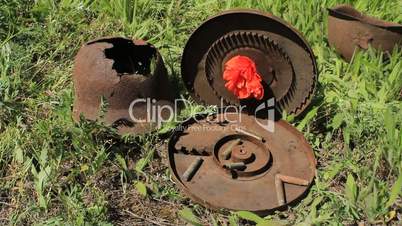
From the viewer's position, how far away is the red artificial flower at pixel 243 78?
3109mm

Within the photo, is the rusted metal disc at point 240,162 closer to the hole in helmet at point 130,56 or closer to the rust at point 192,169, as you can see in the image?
the rust at point 192,169

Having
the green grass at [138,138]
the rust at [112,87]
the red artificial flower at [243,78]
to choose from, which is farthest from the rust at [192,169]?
the red artificial flower at [243,78]

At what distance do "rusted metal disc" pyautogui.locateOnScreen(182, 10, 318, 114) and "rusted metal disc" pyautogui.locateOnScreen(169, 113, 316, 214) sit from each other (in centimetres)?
16

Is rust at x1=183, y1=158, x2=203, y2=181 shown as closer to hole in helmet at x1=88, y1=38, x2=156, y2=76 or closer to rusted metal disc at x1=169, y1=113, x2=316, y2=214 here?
rusted metal disc at x1=169, y1=113, x2=316, y2=214

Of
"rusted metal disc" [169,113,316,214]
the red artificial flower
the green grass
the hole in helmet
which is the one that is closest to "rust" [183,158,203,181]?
"rusted metal disc" [169,113,316,214]

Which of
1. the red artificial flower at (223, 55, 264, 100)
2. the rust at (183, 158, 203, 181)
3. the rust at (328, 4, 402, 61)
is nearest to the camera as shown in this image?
the rust at (183, 158, 203, 181)

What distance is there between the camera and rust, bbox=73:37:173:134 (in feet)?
10.3

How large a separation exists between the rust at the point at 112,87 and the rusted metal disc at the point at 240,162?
246 mm

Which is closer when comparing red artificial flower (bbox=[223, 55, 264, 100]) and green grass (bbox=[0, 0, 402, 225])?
green grass (bbox=[0, 0, 402, 225])

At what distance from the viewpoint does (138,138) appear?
3188 millimetres

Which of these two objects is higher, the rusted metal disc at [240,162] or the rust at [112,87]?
the rust at [112,87]

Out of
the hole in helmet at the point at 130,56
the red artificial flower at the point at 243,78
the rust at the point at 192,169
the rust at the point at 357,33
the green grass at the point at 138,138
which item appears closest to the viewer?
the green grass at the point at 138,138

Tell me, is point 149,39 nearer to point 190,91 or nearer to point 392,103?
point 190,91

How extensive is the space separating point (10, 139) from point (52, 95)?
0.48 meters
